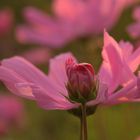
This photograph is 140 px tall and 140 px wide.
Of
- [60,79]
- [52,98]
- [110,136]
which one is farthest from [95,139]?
[52,98]

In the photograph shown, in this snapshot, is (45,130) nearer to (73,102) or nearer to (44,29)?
(44,29)

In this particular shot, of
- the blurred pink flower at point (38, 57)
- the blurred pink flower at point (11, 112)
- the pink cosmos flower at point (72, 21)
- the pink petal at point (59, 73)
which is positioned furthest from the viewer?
the blurred pink flower at point (38, 57)

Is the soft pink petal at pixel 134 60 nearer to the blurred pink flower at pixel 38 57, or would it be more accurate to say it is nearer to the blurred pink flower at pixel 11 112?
the blurred pink flower at pixel 11 112

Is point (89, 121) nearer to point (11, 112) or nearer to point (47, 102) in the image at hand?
point (11, 112)

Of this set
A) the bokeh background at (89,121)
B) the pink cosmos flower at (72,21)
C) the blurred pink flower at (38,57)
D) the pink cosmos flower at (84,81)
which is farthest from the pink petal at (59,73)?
the blurred pink flower at (38,57)

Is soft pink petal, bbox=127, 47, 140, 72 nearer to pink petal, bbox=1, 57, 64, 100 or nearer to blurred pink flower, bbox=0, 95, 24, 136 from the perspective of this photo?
pink petal, bbox=1, 57, 64, 100

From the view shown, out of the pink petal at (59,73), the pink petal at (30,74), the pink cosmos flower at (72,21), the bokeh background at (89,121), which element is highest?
the pink petal at (30,74)
